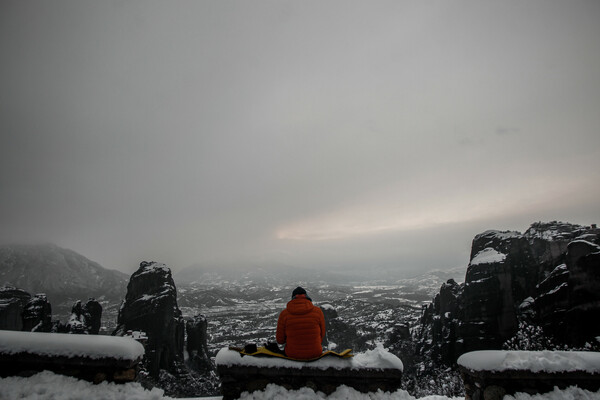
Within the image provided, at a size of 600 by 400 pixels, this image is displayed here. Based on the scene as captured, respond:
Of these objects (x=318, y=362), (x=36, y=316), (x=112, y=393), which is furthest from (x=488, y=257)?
(x=36, y=316)

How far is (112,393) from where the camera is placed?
6.95 metres

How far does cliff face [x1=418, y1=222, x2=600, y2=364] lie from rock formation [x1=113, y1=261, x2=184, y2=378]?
2524 inches

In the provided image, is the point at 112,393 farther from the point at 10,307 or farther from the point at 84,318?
the point at 10,307

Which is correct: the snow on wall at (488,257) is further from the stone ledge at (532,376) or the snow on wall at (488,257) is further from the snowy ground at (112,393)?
the snowy ground at (112,393)

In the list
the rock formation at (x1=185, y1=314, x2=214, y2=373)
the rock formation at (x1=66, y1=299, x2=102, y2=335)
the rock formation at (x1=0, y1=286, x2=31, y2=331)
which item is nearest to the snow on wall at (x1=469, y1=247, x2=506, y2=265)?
the rock formation at (x1=185, y1=314, x2=214, y2=373)

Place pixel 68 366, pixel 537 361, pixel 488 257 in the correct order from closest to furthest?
pixel 68 366 → pixel 537 361 → pixel 488 257

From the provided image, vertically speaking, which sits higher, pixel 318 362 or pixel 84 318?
pixel 318 362

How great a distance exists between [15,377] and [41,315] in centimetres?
8162

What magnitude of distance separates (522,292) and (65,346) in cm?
8169

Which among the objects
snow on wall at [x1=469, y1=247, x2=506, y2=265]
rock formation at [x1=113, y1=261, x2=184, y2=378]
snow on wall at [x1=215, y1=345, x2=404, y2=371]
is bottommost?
rock formation at [x1=113, y1=261, x2=184, y2=378]

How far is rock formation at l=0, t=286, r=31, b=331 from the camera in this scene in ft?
313

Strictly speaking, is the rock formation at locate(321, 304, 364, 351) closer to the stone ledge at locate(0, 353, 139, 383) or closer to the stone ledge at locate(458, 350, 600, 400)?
the stone ledge at locate(458, 350, 600, 400)

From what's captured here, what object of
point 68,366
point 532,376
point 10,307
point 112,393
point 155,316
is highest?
point 68,366

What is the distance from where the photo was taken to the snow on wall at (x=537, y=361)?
736 centimetres
